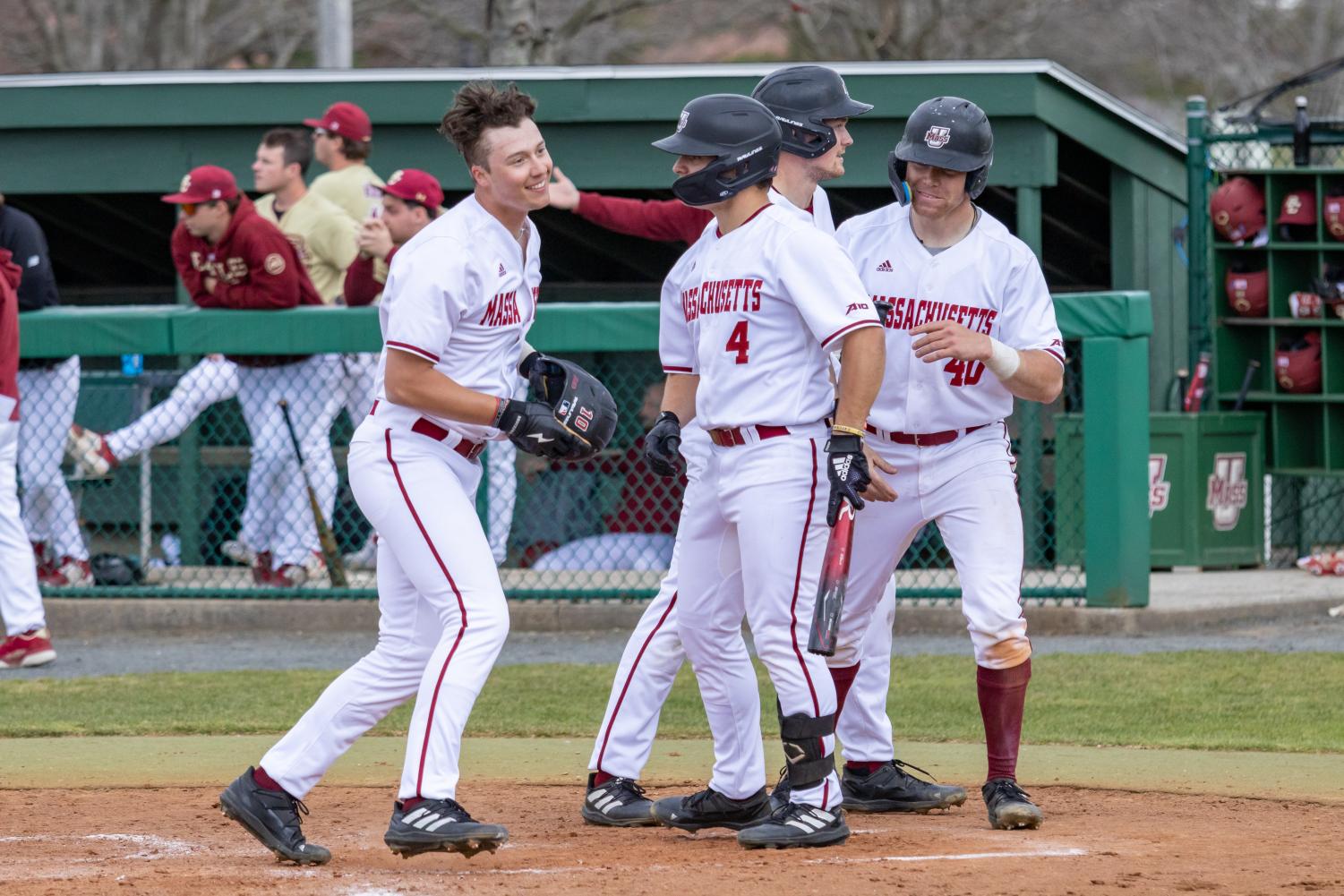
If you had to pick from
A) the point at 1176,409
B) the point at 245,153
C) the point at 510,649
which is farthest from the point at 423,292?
the point at 1176,409

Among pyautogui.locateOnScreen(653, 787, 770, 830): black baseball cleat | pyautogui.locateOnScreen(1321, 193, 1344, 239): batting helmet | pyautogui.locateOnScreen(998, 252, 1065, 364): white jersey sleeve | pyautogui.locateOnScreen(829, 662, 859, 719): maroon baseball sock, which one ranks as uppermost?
pyautogui.locateOnScreen(1321, 193, 1344, 239): batting helmet

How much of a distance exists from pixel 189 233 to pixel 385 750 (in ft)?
11.8

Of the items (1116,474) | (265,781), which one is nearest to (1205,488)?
(1116,474)

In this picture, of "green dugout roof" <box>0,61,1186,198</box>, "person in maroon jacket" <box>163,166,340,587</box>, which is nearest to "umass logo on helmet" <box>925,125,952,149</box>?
"person in maroon jacket" <box>163,166,340,587</box>

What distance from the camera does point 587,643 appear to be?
28.8 ft

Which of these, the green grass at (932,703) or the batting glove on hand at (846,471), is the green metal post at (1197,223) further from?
the batting glove on hand at (846,471)

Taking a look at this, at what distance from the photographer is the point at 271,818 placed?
15.4 ft

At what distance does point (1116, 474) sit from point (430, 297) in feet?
16.2

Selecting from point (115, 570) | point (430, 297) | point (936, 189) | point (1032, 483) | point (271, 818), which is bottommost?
point (271, 818)

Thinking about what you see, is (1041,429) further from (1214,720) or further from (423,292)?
(423,292)

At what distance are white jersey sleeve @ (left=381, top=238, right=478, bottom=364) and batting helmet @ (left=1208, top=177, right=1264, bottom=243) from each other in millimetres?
7056

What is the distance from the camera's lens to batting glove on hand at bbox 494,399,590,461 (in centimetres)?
473

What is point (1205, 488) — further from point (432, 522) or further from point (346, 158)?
point (432, 522)

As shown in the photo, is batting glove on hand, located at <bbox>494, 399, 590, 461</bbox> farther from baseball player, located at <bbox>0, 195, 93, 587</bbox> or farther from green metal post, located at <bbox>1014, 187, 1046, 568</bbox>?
baseball player, located at <bbox>0, 195, 93, 587</bbox>
